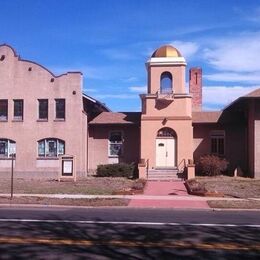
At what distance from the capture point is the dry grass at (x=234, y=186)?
23.9 m

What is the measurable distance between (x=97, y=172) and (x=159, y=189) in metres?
9.34

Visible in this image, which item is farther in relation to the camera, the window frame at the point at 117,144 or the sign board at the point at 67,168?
the window frame at the point at 117,144

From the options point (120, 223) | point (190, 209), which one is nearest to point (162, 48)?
point (190, 209)

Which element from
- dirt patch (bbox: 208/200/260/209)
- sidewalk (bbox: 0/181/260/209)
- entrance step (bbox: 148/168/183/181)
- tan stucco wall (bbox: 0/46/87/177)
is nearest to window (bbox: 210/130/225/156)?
entrance step (bbox: 148/168/183/181)

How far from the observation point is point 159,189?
26.8 m

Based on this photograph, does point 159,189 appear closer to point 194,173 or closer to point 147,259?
point 194,173

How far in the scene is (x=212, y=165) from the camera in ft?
113

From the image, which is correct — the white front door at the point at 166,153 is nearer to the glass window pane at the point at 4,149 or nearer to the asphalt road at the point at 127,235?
the glass window pane at the point at 4,149

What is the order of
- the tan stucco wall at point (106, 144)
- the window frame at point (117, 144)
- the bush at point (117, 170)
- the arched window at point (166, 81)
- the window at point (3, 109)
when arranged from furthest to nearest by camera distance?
the window frame at point (117, 144) < the tan stucco wall at point (106, 144) < the window at point (3, 109) < the arched window at point (166, 81) < the bush at point (117, 170)

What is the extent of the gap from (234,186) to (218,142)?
10.2m

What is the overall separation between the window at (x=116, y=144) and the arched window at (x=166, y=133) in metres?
3.32

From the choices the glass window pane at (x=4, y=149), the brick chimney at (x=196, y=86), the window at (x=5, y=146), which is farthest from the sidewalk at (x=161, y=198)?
the brick chimney at (x=196, y=86)

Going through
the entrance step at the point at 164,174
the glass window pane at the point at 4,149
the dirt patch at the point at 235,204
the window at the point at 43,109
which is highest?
the window at the point at 43,109

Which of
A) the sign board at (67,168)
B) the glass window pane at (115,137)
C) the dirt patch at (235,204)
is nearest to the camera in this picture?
the dirt patch at (235,204)
